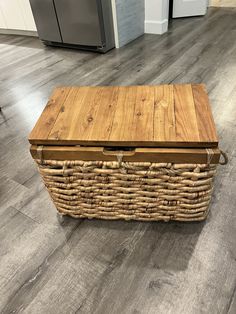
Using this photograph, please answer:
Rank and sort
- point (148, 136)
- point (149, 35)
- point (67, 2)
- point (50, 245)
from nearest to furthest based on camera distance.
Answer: point (148, 136) → point (50, 245) → point (67, 2) → point (149, 35)

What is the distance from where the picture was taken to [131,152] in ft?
2.49

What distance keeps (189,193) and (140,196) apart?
0.16m

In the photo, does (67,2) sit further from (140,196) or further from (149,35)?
(140,196)

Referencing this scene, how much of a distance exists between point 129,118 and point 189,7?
3074 mm

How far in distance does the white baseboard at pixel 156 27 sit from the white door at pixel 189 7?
1.87ft

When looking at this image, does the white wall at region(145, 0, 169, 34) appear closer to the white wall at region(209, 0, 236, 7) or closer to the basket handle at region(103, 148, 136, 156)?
the white wall at region(209, 0, 236, 7)

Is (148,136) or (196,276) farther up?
(148,136)

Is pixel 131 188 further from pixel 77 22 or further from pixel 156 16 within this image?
pixel 156 16

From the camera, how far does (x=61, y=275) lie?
2.87ft

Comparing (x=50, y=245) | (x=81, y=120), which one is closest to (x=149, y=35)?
(x=81, y=120)

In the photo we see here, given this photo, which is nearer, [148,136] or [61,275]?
[148,136]

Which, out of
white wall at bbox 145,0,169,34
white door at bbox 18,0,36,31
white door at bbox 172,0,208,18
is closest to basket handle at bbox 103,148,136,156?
white wall at bbox 145,0,169,34

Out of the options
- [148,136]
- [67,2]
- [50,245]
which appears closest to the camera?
[148,136]

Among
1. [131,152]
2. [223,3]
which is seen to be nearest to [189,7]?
[223,3]
